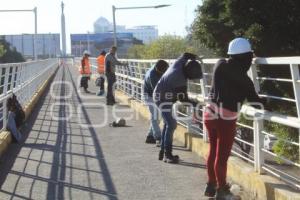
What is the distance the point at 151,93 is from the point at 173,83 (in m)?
2.01

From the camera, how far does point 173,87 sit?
760cm

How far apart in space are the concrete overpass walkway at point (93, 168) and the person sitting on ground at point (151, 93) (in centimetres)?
24

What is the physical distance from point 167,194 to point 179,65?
5.94ft

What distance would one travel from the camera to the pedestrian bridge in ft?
20.1

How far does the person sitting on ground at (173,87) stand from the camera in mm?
7418

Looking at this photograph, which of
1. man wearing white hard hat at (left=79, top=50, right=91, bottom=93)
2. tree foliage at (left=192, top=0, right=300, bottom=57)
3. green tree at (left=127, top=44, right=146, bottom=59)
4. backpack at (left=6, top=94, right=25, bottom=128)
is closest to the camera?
backpack at (left=6, top=94, right=25, bottom=128)

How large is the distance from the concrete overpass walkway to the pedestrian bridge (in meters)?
0.01

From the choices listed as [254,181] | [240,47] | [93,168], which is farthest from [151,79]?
[240,47]

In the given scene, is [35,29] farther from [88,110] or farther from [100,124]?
A: [100,124]

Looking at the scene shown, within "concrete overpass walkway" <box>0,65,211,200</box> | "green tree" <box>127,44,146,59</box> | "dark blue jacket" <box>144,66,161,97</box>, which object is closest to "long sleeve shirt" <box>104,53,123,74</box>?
"concrete overpass walkway" <box>0,65,211,200</box>

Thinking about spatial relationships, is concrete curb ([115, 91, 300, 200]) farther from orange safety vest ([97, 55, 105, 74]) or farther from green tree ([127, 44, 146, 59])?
green tree ([127, 44, 146, 59])

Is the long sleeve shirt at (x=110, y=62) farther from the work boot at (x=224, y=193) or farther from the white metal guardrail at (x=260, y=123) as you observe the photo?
the work boot at (x=224, y=193)

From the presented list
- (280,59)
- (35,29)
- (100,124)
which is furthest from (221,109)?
(35,29)

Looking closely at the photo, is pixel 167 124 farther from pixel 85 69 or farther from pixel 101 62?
pixel 85 69
